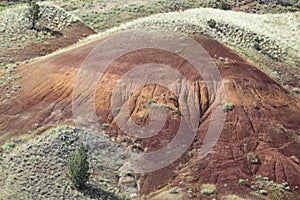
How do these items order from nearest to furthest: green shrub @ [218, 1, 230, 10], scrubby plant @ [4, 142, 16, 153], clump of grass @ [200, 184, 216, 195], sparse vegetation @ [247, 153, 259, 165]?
1. clump of grass @ [200, 184, 216, 195]
2. sparse vegetation @ [247, 153, 259, 165]
3. scrubby plant @ [4, 142, 16, 153]
4. green shrub @ [218, 1, 230, 10]

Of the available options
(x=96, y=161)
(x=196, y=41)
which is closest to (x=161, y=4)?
(x=196, y=41)

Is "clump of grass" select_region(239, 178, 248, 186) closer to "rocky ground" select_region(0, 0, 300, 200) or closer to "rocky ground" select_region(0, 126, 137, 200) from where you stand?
"rocky ground" select_region(0, 0, 300, 200)

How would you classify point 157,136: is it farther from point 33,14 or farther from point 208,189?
point 33,14

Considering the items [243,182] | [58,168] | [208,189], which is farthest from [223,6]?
[58,168]

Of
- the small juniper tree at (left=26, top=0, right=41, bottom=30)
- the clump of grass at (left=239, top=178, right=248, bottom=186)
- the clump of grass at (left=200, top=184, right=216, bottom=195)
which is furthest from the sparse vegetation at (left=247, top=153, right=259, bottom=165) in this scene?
the small juniper tree at (left=26, top=0, right=41, bottom=30)

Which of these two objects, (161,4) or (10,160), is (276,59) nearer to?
(161,4)

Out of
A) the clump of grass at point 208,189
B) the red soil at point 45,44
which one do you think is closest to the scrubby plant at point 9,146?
the clump of grass at point 208,189
